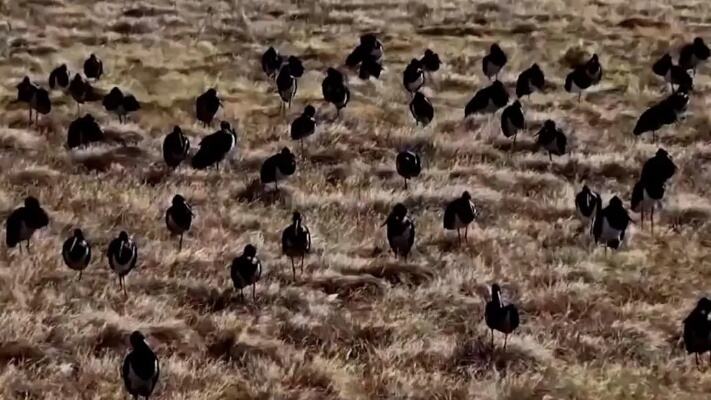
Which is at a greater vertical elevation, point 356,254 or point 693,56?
point 693,56

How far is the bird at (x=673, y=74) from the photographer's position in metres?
A: 17.1

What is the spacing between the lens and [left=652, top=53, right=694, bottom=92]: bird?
1709 cm

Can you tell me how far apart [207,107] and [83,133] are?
6.58ft

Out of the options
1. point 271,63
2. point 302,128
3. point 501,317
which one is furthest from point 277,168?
point 271,63

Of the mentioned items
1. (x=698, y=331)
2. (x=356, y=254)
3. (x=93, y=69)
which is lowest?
(x=356, y=254)

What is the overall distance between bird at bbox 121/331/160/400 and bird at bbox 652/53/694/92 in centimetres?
1134

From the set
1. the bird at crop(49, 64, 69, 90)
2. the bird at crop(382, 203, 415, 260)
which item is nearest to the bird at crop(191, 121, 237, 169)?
the bird at crop(382, 203, 415, 260)

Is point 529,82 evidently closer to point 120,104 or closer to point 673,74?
point 673,74

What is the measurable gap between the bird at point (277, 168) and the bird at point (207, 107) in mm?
2984

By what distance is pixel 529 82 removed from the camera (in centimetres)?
1709

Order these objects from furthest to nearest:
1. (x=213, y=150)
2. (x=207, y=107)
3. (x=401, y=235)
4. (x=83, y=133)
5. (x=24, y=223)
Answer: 1. (x=207, y=107)
2. (x=83, y=133)
3. (x=213, y=150)
4. (x=401, y=235)
5. (x=24, y=223)

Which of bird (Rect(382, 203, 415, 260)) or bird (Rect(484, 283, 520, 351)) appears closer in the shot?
bird (Rect(484, 283, 520, 351))

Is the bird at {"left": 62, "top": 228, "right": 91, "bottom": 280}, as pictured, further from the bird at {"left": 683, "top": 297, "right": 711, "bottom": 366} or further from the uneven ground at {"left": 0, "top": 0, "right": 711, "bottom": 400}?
the bird at {"left": 683, "top": 297, "right": 711, "bottom": 366}

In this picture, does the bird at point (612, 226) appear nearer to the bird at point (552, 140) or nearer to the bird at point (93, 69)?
the bird at point (552, 140)
